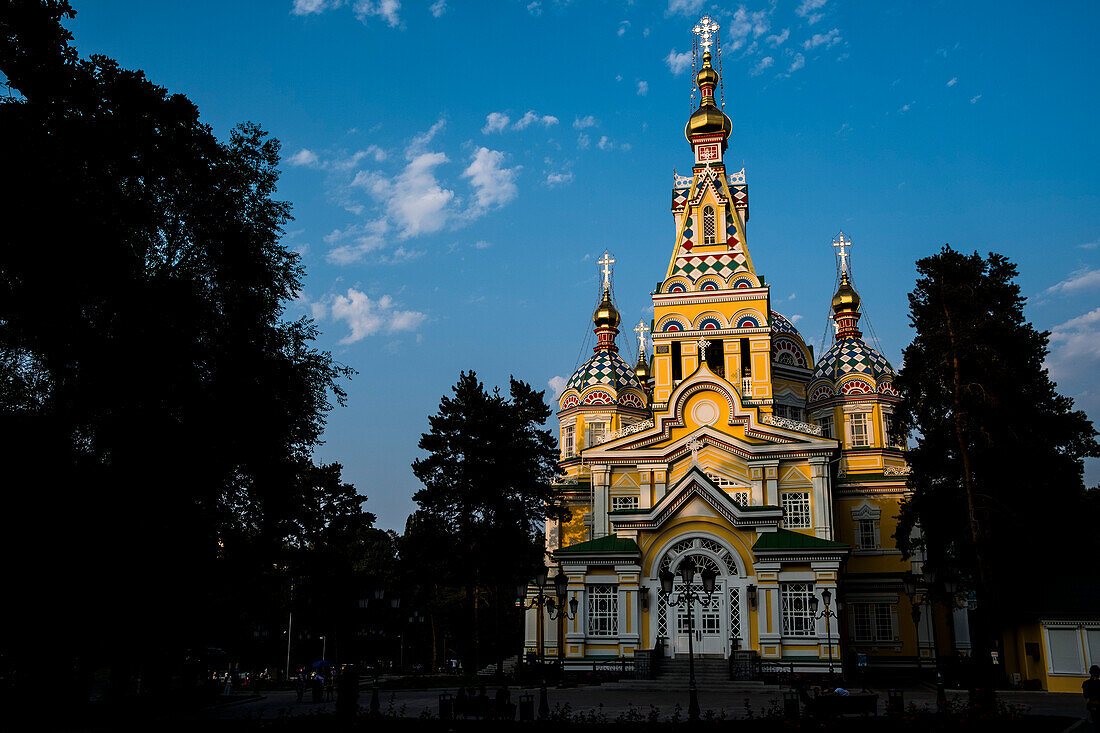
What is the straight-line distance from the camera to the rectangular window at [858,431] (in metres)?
48.1

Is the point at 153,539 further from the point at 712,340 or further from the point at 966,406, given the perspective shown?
the point at 712,340

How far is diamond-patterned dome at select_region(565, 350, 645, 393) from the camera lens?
52.7 m

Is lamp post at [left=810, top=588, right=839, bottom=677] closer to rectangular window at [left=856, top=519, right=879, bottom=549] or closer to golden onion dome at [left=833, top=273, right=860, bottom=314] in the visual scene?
rectangular window at [left=856, top=519, right=879, bottom=549]

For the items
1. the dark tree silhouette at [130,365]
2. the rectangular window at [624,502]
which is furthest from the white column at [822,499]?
the dark tree silhouette at [130,365]

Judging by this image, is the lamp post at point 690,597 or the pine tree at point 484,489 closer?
the lamp post at point 690,597

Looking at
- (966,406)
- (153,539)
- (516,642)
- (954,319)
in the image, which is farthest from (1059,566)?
(516,642)

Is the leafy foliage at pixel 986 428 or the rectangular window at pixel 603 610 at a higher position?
the leafy foliage at pixel 986 428

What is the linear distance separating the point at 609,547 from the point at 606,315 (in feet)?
69.5

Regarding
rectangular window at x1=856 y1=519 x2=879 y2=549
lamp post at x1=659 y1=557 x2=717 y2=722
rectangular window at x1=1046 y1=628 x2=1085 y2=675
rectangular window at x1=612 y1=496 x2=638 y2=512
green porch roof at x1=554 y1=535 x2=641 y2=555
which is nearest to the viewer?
lamp post at x1=659 y1=557 x2=717 y2=722

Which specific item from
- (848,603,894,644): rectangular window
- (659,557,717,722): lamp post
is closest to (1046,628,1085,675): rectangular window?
(659,557,717,722): lamp post

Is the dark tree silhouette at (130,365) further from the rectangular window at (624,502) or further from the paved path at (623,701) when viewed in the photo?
the rectangular window at (624,502)

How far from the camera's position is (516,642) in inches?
2717

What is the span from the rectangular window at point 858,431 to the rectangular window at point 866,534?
14.2 ft

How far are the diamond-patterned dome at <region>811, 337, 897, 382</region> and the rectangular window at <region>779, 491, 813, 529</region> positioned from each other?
10321 mm
